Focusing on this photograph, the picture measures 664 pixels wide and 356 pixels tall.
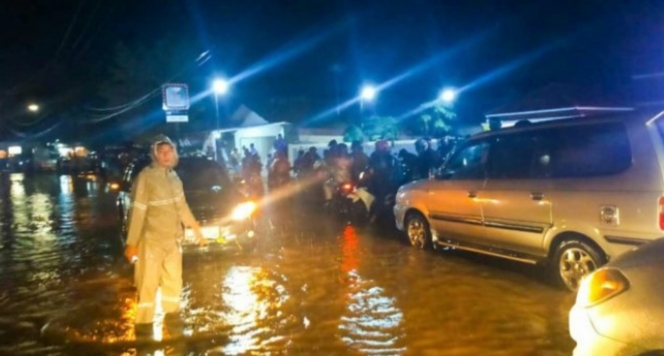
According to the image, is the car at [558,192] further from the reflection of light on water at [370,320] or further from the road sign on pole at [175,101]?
the road sign on pole at [175,101]

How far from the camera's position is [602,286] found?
4.00 m

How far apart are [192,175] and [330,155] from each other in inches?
218

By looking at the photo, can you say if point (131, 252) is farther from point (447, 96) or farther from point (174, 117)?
point (447, 96)

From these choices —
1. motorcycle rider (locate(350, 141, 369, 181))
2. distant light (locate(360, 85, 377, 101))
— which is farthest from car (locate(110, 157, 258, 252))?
distant light (locate(360, 85, 377, 101))

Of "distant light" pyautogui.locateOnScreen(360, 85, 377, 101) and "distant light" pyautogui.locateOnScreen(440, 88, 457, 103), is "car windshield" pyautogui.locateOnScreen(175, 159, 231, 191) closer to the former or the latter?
"distant light" pyautogui.locateOnScreen(360, 85, 377, 101)

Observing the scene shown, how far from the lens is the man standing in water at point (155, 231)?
6574 mm

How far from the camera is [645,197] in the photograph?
6480 mm

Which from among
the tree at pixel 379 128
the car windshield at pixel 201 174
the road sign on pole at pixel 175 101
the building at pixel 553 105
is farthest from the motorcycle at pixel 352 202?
the tree at pixel 379 128

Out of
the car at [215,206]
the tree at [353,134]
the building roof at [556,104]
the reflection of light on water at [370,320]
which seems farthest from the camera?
the tree at [353,134]

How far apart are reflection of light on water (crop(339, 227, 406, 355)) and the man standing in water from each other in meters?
1.82

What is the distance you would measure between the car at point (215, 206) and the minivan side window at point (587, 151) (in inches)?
161

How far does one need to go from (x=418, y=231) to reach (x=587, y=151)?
3.76 metres

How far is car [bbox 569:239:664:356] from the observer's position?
142 inches

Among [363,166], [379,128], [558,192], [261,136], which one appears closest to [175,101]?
[261,136]
